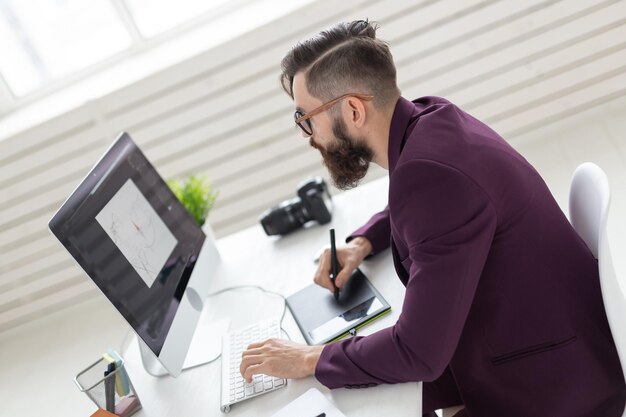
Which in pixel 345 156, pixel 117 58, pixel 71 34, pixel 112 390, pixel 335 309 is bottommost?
pixel 335 309

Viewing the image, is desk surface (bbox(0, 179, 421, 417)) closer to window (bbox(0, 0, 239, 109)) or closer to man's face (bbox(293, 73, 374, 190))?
man's face (bbox(293, 73, 374, 190))

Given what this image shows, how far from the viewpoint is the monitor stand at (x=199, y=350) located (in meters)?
1.50

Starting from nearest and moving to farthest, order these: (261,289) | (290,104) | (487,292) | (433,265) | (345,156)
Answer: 1. (433,265)
2. (487,292)
3. (345,156)
4. (261,289)
5. (290,104)

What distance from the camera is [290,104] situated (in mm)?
3125

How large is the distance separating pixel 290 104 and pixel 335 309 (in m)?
1.82

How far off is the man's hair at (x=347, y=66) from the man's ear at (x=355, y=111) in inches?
0.9

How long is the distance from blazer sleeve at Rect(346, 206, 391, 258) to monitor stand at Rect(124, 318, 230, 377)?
1.35ft

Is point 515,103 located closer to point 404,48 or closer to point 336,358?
point 404,48

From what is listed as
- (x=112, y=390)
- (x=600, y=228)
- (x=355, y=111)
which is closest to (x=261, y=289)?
(x=112, y=390)

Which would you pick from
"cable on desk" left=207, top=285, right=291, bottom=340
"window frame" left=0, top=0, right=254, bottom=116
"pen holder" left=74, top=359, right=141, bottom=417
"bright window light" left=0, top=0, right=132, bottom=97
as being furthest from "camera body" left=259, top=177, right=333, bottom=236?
"bright window light" left=0, top=0, right=132, bottom=97

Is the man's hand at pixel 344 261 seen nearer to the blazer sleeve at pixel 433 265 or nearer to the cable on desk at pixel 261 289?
the cable on desk at pixel 261 289

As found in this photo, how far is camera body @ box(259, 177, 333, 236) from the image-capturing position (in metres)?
1.89

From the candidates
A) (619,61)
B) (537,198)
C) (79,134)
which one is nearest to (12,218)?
(79,134)

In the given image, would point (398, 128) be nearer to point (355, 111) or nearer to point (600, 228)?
point (355, 111)
